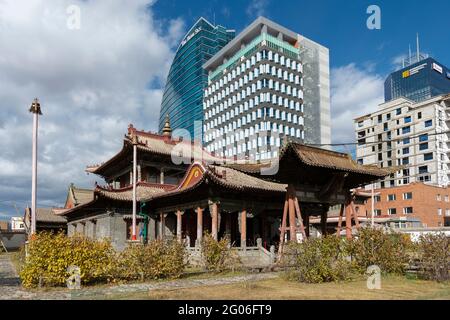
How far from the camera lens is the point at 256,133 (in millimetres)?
87125

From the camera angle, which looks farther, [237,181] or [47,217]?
[47,217]

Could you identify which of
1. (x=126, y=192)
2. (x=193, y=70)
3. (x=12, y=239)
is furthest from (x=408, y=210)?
(x=193, y=70)

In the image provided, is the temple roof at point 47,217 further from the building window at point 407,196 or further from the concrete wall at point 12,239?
the building window at point 407,196

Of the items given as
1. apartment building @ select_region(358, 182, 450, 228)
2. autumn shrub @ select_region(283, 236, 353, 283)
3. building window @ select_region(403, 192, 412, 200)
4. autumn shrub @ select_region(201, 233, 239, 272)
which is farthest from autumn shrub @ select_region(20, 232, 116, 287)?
building window @ select_region(403, 192, 412, 200)

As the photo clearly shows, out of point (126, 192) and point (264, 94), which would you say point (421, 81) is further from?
point (126, 192)

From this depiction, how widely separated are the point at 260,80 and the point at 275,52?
7519 millimetres

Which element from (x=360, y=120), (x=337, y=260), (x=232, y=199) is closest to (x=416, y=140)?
(x=360, y=120)

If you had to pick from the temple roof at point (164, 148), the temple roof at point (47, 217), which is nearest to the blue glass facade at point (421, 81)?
the temple roof at point (164, 148)

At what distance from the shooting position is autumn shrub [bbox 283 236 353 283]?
578 inches

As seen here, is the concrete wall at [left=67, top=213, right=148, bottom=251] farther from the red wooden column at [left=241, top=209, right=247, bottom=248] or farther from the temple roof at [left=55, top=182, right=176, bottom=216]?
the red wooden column at [left=241, top=209, right=247, bottom=248]

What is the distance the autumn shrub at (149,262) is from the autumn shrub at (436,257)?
9.29 metres

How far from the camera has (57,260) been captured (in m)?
13.9

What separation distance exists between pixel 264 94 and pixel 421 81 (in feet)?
176

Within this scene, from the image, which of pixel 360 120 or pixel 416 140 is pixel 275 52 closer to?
pixel 360 120
